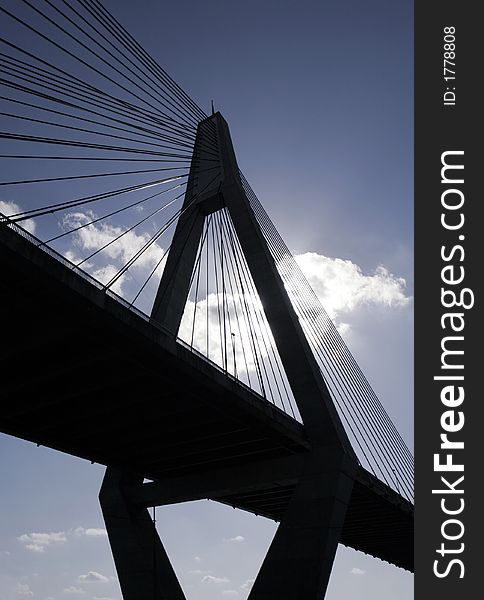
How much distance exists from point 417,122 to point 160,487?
842 inches

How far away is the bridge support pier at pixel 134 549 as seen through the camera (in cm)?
2739

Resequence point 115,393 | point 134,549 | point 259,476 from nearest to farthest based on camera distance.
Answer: point 115,393 → point 259,476 → point 134,549

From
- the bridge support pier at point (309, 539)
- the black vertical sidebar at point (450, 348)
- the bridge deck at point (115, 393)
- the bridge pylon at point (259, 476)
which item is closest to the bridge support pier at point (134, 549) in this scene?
the bridge pylon at point (259, 476)

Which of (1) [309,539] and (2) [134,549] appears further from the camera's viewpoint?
(2) [134,549]

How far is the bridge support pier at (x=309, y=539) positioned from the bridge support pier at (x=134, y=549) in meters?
6.08

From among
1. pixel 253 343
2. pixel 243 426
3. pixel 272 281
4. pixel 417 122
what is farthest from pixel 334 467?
pixel 417 122

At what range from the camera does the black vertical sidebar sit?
46.6 feet

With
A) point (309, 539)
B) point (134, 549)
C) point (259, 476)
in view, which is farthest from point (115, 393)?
point (134, 549)

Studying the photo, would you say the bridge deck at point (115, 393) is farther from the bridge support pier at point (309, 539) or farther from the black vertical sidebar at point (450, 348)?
the black vertical sidebar at point (450, 348)

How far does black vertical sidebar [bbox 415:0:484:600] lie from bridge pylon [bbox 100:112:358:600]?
363 inches

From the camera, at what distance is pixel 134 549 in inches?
1101

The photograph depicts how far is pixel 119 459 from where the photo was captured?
96.3ft

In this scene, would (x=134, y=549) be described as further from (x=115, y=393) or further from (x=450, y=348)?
(x=450, y=348)

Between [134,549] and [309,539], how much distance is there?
9.28 meters
